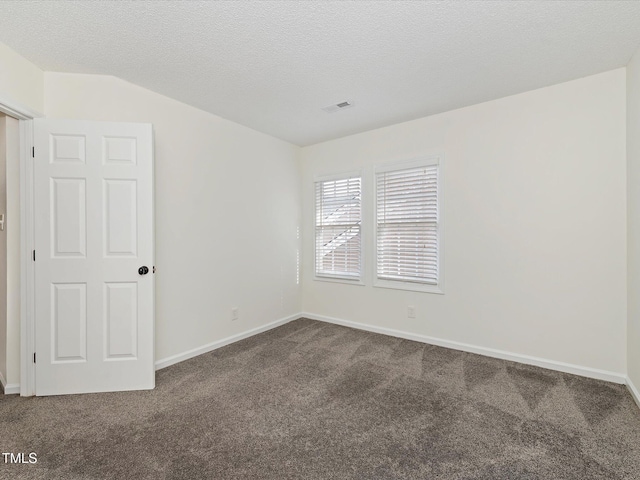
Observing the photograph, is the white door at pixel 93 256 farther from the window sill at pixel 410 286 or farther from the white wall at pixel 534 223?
the white wall at pixel 534 223

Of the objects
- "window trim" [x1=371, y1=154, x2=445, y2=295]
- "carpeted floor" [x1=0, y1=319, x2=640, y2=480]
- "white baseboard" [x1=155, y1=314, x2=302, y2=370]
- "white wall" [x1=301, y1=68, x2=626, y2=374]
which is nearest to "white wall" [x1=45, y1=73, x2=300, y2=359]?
"white baseboard" [x1=155, y1=314, x2=302, y2=370]

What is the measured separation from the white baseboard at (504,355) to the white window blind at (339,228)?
701 millimetres

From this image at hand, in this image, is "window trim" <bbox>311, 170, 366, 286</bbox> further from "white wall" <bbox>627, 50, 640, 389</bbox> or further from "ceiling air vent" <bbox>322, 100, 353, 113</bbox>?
"white wall" <bbox>627, 50, 640, 389</bbox>

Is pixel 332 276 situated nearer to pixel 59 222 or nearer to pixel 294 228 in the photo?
pixel 294 228

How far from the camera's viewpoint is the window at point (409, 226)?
11.4ft

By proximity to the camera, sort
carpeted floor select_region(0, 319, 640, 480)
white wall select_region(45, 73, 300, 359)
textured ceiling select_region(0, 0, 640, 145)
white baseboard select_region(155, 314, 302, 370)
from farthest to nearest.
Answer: white baseboard select_region(155, 314, 302, 370), white wall select_region(45, 73, 300, 359), textured ceiling select_region(0, 0, 640, 145), carpeted floor select_region(0, 319, 640, 480)

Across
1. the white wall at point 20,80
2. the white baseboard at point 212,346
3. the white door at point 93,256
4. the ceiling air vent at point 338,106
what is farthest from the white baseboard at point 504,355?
the white wall at point 20,80

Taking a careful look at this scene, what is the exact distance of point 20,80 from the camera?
2246mm

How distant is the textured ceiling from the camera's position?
1829mm

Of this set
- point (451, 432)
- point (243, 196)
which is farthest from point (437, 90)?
point (451, 432)

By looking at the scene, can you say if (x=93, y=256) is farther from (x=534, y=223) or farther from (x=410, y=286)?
(x=534, y=223)

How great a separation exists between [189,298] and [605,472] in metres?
3.35

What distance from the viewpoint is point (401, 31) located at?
79.0 inches

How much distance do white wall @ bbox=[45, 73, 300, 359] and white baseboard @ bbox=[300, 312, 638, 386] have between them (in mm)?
1305
